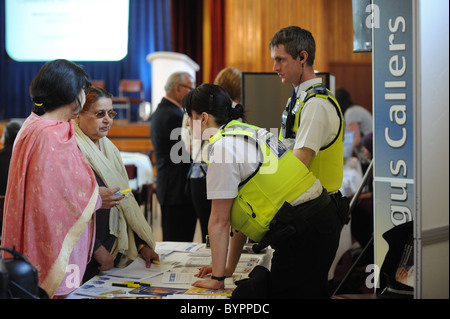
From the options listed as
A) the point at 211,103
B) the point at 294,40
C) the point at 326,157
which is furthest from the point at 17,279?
the point at 294,40

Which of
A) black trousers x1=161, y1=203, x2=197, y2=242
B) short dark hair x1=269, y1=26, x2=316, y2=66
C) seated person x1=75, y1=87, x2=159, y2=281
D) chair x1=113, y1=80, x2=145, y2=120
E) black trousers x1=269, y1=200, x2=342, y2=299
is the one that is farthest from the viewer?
chair x1=113, y1=80, x2=145, y2=120

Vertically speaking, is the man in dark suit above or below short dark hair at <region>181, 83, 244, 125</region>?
below

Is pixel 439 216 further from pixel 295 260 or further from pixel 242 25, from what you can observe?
pixel 242 25

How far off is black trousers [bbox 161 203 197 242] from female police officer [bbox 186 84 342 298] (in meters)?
1.82

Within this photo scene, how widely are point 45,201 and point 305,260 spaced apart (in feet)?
2.84

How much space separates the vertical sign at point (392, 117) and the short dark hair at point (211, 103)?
70 cm

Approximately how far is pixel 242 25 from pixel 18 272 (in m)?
7.73

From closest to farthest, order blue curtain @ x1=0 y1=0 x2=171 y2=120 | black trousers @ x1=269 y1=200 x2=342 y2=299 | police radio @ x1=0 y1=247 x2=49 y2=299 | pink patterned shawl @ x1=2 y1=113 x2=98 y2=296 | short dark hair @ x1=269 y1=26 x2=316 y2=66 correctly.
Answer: police radio @ x1=0 y1=247 x2=49 y2=299, pink patterned shawl @ x1=2 y1=113 x2=98 y2=296, black trousers @ x1=269 y1=200 x2=342 y2=299, short dark hair @ x1=269 y1=26 x2=316 y2=66, blue curtain @ x1=0 y1=0 x2=171 y2=120

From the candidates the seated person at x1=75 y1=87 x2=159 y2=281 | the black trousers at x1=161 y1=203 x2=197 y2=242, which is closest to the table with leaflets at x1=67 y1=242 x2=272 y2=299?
the seated person at x1=75 y1=87 x2=159 y2=281

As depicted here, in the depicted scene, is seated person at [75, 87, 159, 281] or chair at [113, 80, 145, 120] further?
chair at [113, 80, 145, 120]

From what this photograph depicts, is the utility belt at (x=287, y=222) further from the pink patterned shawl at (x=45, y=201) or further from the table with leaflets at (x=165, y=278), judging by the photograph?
Answer: the pink patterned shawl at (x=45, y=201)

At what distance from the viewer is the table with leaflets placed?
5.86 ft

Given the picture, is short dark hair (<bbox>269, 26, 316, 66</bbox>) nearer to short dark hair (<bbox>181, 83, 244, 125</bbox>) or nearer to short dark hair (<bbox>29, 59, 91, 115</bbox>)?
short dark hair (<bbox>181, 83, 244, 125</bbox>)

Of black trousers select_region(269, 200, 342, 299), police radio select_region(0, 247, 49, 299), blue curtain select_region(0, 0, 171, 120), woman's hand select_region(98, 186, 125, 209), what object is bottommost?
black trousers select_region(269, 200, 342, 299)
